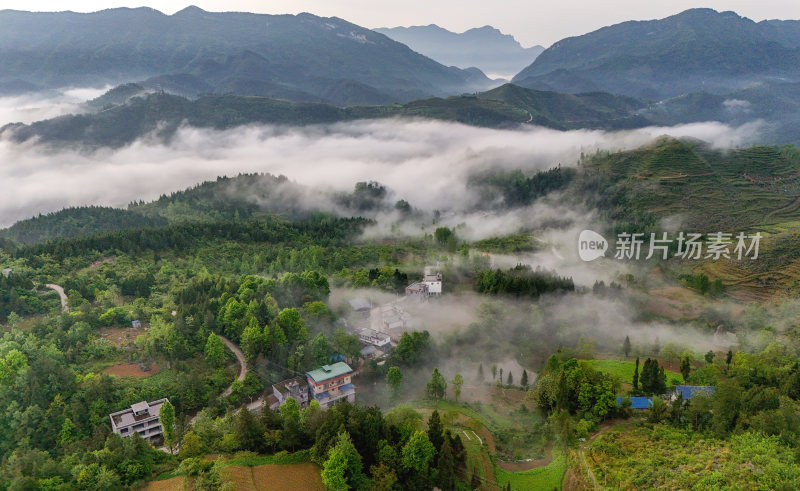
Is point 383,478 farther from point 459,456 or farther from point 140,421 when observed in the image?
point 140,421

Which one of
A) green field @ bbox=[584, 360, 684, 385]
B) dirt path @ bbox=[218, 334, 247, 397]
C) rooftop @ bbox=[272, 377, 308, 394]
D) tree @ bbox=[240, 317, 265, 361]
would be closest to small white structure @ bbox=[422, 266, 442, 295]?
green field @ bbox=[584, 360, 684, 385]

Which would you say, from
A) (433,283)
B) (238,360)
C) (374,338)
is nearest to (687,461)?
(374,338)

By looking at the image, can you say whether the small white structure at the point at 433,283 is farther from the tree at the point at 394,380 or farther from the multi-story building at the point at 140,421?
the multi-story building at the point at 140,421

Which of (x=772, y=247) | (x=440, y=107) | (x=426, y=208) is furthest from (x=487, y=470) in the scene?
(x=440, y=107)

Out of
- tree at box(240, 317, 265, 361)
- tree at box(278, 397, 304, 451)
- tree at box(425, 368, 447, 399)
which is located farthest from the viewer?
tree at box(240, 317, 265, 361)

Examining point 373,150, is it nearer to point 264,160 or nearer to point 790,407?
point 264,160

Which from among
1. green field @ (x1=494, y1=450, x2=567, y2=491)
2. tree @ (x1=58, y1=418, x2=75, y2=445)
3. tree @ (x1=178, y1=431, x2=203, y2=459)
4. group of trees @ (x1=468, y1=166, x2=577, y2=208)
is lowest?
green field @ (x1=494, y1=450, x2=567, y2=491)

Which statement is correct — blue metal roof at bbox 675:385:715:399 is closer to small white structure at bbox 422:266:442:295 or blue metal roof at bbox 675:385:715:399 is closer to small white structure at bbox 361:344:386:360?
small white structure at bbox 361:344:386:360
